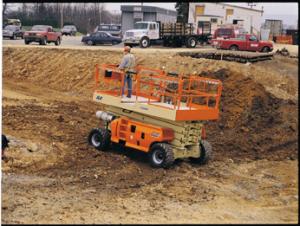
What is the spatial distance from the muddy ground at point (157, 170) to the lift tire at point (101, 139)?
0.24 meters

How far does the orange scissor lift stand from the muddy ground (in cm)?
39

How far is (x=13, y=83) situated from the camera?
24375 mm

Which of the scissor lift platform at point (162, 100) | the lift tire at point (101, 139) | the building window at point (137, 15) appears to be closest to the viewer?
the scissor lift platform at point (162, 100)

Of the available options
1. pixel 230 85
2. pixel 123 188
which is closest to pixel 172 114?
pixel 123 188

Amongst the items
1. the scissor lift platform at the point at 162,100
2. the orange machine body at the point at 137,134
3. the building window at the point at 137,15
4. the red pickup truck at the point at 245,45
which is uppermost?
the building window at the point at 137,15

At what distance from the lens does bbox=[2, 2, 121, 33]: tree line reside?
226 feet

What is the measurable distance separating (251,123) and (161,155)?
18.7 ft

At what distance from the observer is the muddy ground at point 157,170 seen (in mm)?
9180

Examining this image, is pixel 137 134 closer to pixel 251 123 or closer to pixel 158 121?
pixel 158 121

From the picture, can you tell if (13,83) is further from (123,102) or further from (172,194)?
(172,194)

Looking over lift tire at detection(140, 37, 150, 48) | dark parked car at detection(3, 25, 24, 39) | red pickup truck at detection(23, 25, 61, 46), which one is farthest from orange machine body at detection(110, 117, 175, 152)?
dark parked car at detection(3, 25, 24, 39)

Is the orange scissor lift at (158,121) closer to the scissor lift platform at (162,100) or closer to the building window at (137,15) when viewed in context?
the scissor lift platform at (162,100)

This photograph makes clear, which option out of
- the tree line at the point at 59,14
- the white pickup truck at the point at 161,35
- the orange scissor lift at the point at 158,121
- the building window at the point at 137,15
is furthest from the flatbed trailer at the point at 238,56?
the tree line at the point at 59,14

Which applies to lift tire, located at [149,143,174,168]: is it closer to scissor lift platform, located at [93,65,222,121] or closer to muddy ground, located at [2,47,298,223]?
muddy ground, located at [2,47,298,223]
